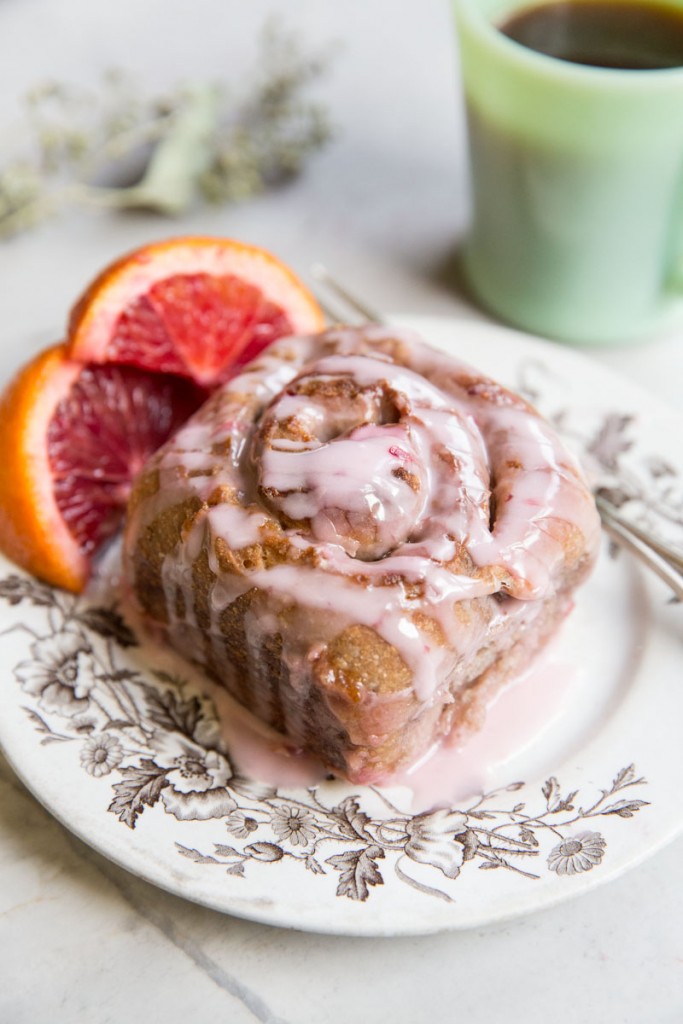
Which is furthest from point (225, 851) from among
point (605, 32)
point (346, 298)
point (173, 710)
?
point (605, 32)

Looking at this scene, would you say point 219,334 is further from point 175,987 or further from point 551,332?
point 175,987

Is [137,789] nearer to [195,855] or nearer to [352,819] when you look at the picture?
[195,855]

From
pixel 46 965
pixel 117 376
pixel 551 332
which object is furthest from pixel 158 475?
pixel 551 332

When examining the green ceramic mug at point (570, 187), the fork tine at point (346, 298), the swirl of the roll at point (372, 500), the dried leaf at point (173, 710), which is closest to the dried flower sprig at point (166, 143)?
the fork tine at point (346, 298)

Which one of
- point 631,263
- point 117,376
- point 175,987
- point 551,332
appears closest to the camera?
point 175,987

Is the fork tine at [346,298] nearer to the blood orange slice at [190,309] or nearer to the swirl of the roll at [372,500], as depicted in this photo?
the blood orange slice at [190,309]
